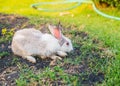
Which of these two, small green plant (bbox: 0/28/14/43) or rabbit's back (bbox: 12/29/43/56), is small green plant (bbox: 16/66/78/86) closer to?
rabbit's back (bbox: 12/29/43/56)

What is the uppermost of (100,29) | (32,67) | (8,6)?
(32,67)

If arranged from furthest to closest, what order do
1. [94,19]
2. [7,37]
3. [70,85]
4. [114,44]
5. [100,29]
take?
[94,19] → [100,29] → [7,37] → [114,44] → [70,85]

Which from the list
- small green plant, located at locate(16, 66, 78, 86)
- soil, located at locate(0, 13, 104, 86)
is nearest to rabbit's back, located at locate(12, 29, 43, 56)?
soil, located at locate(0, 13, 104, 86)

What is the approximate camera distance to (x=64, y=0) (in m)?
10.5

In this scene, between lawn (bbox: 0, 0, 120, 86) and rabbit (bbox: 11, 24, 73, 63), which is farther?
rabbit (bbox: 11, 24, 73, 63)

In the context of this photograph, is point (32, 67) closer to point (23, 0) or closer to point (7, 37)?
point (7, 37)

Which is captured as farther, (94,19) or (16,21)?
(94,19)

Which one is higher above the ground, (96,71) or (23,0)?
(96,71)

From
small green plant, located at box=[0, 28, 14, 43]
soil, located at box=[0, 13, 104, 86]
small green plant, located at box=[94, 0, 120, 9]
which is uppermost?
soil, located at box=[0, 13, 104, 86]

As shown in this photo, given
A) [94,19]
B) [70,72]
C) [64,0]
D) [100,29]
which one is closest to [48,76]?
[70,72]

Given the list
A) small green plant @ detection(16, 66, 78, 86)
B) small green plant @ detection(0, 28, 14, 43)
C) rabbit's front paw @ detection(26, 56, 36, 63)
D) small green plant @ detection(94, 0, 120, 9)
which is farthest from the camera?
small green plant @ detection(94, 0, 120, 9)

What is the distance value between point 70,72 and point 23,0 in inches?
245

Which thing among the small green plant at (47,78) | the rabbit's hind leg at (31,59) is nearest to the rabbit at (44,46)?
the rabbit's hind leg at (31,59)

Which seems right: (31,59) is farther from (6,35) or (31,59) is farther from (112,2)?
(112,2)
